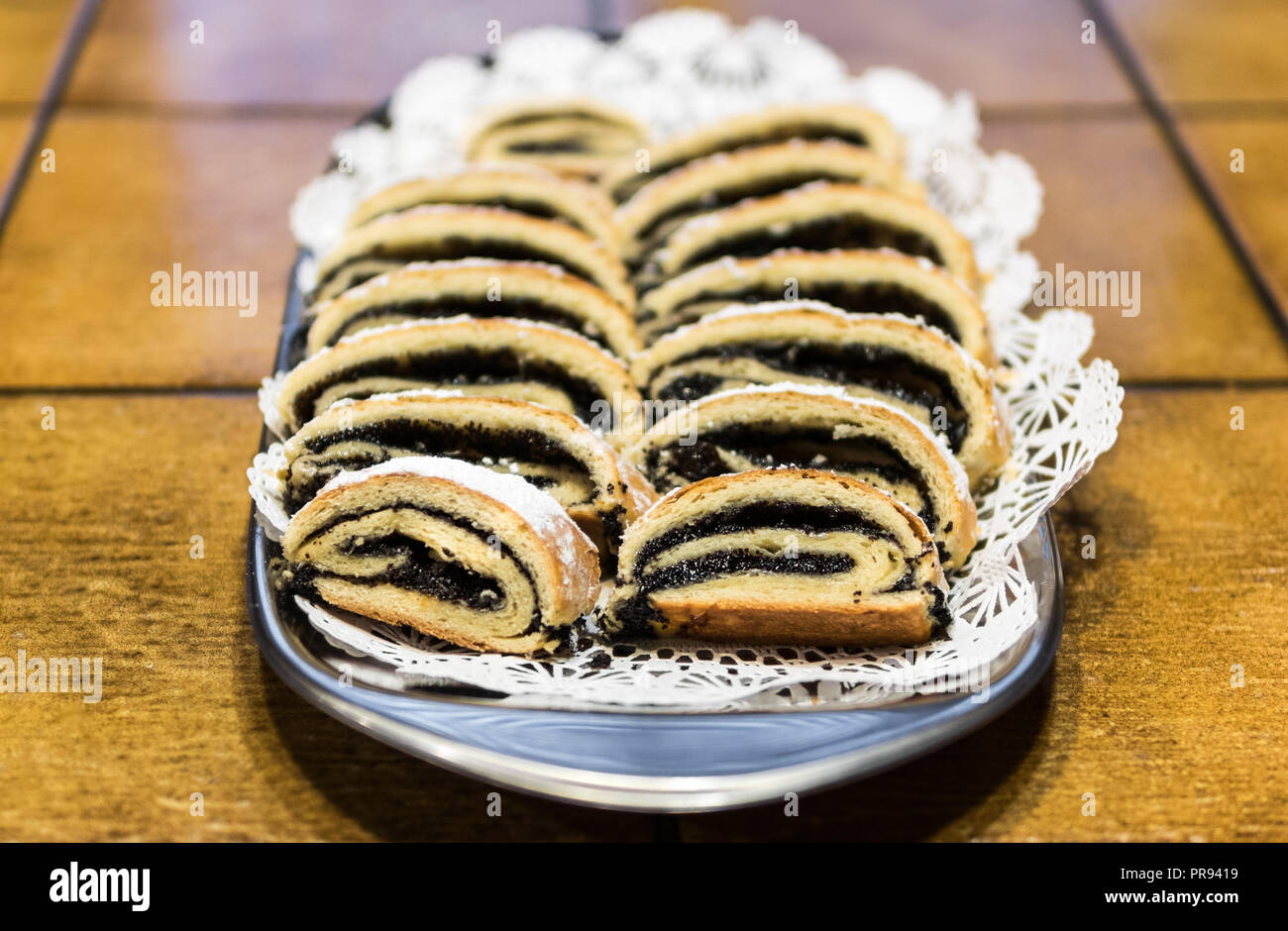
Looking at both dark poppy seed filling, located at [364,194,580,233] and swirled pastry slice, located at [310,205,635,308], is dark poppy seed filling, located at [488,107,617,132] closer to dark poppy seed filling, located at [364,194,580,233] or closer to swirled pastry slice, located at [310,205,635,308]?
dark poppy seed filling, located at [364,194,580,233]

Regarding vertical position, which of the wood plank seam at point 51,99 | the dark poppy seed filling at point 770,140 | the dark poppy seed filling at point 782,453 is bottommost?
the dark poppy seed filling at point 782,453

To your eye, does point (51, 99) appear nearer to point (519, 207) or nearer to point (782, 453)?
point (519, 207)

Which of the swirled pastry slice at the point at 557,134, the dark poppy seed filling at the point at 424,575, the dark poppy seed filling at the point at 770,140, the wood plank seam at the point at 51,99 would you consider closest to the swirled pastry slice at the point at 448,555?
the dark poppy seed filling at the point at 424,575

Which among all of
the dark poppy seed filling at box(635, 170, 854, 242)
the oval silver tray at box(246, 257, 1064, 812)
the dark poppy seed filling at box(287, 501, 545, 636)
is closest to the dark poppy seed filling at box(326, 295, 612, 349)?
the dark poppy seed filling at box(635, 170, 854, 242)

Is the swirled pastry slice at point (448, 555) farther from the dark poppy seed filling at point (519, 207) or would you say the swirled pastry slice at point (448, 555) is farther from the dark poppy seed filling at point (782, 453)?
the dark poppy seed filling at point (519, 207)

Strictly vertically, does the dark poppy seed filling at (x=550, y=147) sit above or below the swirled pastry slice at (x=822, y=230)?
above

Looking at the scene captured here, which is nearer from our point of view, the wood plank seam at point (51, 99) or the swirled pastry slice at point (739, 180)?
the swirled pastry slice at point (739, 180)

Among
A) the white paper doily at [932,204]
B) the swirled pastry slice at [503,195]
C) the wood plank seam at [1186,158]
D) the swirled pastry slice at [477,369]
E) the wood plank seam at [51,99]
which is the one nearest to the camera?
the white paper doily at [932,204]
